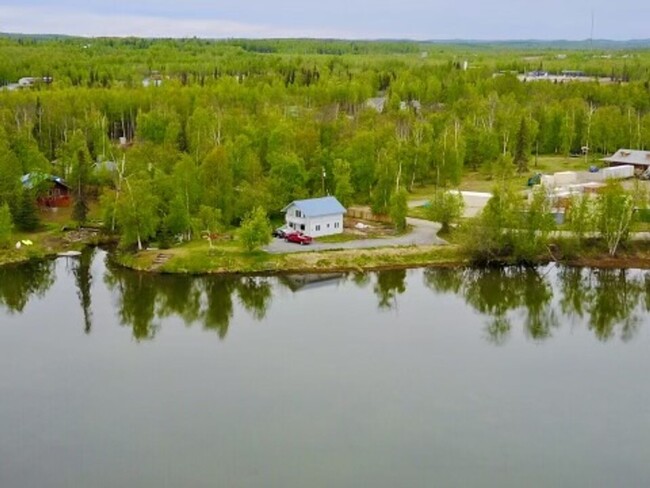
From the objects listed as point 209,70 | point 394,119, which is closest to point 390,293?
point 394,119

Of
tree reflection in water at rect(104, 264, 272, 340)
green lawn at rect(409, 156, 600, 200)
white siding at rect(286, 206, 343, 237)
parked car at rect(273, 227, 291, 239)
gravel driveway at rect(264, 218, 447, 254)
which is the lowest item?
tree reflection in water at rect(104, 264, 272, 340)

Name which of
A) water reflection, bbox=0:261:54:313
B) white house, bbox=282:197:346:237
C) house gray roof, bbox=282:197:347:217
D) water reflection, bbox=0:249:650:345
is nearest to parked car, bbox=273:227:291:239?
white house, bbox=282:197:346:237

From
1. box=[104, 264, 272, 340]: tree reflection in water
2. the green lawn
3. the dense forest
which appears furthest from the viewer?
the green lawn

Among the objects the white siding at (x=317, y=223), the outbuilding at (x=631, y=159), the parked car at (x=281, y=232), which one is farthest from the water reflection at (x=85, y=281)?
the outbuilding at (x=631, y=159)

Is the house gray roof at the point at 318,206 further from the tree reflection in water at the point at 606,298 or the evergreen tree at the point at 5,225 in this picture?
the evergreen tree at the point at 5,225

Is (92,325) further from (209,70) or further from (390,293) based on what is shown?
(209,70)

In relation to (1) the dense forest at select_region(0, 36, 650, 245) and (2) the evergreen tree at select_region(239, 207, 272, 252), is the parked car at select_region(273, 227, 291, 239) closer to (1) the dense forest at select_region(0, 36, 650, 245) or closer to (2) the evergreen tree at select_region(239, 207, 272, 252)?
(1) the dense forest at select_region(0, 36, 650, 245)

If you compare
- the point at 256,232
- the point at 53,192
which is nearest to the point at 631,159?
the point at 256,232
